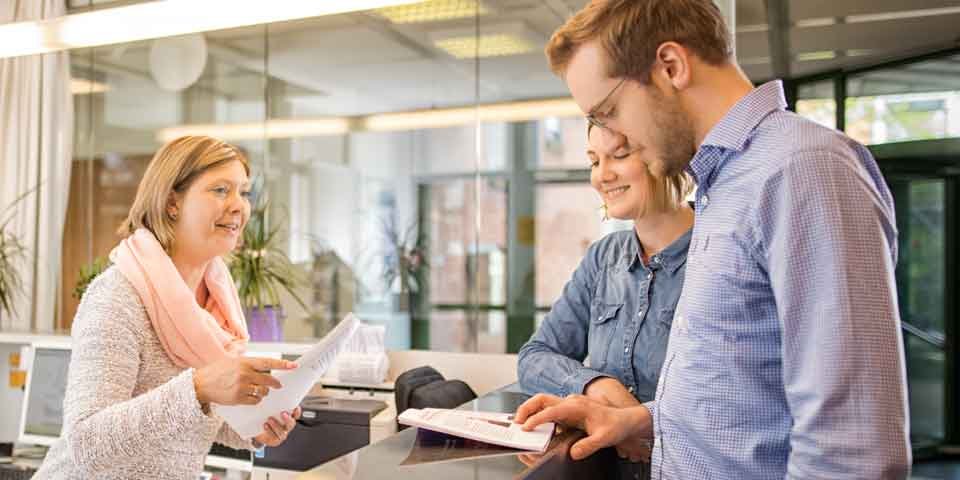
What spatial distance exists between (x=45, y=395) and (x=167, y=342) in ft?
6.03

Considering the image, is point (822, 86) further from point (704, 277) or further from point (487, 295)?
point (704, 277)

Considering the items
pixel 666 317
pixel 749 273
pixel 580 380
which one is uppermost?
pixel 749 273

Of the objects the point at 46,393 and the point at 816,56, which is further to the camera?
the point at 816,56

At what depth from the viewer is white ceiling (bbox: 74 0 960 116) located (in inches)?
183

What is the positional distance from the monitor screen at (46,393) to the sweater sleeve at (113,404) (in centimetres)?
180

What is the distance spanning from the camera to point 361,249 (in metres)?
5.34

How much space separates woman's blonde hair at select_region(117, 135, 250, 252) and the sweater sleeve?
0.89 ft

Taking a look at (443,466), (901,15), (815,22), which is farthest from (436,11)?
(443,466)

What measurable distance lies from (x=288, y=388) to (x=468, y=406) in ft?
1.19

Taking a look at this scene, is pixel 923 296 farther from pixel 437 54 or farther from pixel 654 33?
pixel 654 33

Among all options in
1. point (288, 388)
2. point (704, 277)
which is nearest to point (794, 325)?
point (704, 277)

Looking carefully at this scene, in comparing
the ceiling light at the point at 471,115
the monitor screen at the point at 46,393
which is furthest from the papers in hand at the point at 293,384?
the ceiling light at the point at 471,115

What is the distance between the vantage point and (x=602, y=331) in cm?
167

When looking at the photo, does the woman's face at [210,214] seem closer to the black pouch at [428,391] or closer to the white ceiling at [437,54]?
the black pouch at [428,391]
